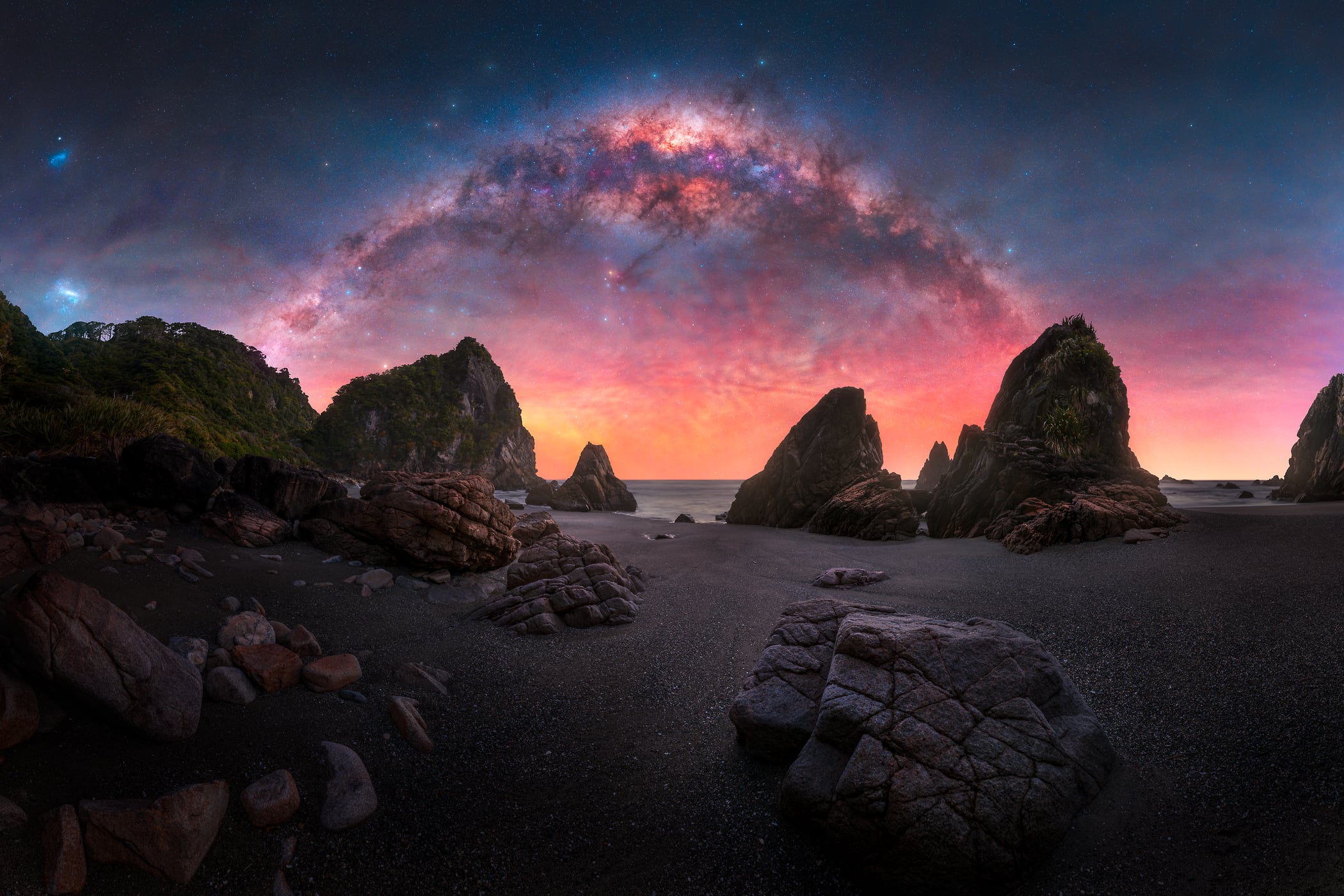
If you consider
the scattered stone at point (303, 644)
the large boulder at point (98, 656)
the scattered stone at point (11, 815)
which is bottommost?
the scattered stone at point (11, 815)

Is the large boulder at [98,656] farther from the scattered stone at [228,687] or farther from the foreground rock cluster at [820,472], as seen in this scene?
the foreground rock cluster at [820,472]

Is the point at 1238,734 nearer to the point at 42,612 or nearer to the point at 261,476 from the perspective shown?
the point at 42,612

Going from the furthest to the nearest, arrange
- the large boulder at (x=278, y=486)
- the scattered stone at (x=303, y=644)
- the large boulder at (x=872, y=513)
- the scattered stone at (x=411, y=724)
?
the large boulder at (x=872, y=513) < the large boulder at (x=278, y=486) < the scattered stone at (x=303, y=644) < the scattered stone at (x=411, y=724)

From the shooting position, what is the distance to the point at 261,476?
1027 centimetres

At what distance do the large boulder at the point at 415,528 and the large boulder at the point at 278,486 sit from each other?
398 millimetres

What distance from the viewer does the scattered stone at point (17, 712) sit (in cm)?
314

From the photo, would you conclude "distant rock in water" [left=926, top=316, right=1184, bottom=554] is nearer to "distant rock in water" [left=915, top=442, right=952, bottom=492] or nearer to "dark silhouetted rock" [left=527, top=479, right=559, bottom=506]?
"dark silhouetted rock" [left=527, top=479, right=559, bottom=506]

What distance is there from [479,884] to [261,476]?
10.9 metres

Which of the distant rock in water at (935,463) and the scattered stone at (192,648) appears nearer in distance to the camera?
the scattered stone at (192,648)

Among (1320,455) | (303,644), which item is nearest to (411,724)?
(303,644)

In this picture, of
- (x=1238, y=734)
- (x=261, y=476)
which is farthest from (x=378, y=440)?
(x=1238, y=734)

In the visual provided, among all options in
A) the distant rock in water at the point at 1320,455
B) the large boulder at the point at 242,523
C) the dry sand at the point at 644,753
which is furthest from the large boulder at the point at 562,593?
the distant rock in water at the point at 1320,455

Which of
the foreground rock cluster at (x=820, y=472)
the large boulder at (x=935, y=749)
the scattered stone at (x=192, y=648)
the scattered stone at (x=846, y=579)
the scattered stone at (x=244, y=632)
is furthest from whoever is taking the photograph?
the foreground rock cluster at (x=820, y=472)

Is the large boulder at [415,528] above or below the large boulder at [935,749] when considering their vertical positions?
above
